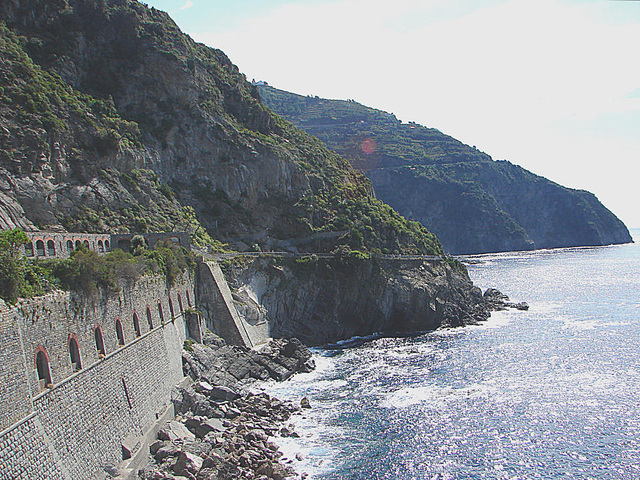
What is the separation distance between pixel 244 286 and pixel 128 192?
18.1 m

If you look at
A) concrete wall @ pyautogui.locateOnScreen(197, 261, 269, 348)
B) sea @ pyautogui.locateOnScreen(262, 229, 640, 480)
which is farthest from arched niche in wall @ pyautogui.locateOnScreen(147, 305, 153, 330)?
concrete wall @ pyautogui.locateOnScreen(197, 261, 269, 348)

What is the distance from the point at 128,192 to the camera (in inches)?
2596

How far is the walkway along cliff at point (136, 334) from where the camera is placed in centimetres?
2173

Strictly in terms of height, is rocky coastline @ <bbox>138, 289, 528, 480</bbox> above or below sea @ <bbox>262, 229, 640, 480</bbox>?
above

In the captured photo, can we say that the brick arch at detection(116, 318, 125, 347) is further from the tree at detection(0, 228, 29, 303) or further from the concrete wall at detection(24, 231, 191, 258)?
the concrete wall at detection(24, 231, 191, 258)

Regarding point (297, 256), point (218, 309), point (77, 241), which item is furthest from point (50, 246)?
point (297, 256)

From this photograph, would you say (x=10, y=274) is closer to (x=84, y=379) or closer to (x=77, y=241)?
(x=84, y=379)

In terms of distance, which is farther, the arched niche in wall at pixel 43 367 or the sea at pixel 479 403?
the sea at pixel 479 403

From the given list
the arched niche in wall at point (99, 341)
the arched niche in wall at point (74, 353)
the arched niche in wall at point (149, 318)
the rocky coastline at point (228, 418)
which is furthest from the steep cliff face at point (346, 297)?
the arched niche in wall at point (74, 353)

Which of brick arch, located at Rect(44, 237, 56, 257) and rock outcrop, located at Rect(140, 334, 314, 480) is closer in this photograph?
rock outcrop, located at Rect(140, 334, 314, 480)

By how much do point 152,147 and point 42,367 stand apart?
57.9m

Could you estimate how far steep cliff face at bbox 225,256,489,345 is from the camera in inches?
2739

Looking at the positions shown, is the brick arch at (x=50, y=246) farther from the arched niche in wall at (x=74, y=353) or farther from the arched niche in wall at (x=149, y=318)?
the arched niche in wall at (x=74, y=353)

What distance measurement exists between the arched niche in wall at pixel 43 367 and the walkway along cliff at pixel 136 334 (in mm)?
43
